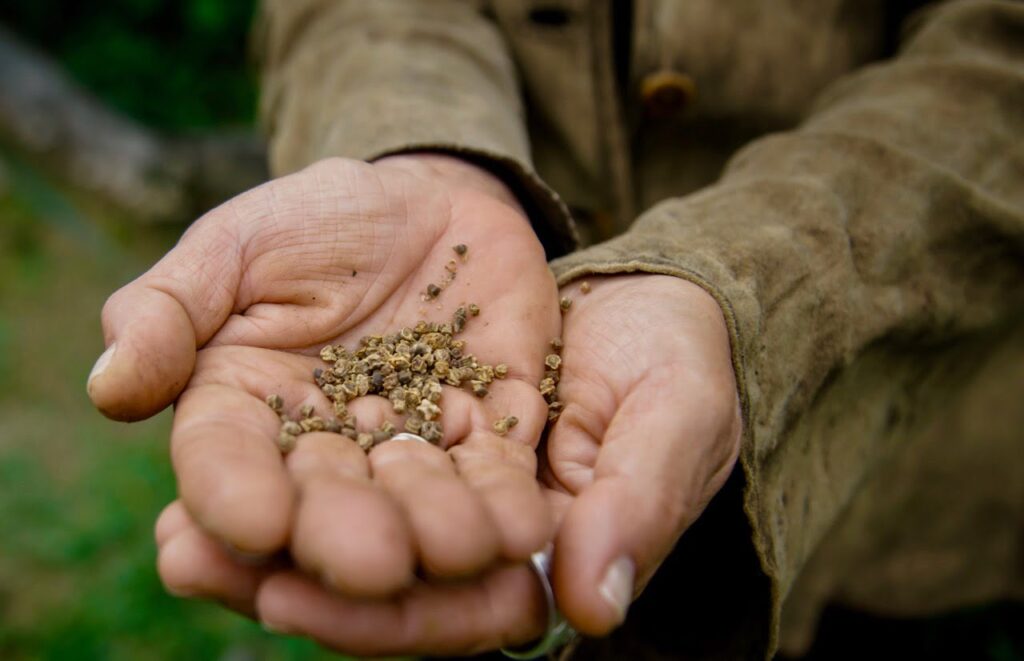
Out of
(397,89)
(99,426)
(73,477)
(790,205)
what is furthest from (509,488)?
(99,426)

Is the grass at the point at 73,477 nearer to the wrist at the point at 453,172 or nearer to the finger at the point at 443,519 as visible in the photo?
the wrist at the point at 453,172

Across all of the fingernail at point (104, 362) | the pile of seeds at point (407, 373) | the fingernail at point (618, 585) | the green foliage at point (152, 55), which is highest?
the fingernail at point (104, 362)

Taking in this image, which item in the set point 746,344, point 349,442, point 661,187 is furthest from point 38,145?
point 746,344

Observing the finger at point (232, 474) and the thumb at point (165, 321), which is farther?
Result: the thumb at point (165, 321)

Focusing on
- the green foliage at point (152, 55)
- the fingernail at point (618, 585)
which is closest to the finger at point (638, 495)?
the fingernail at point (618, 585)

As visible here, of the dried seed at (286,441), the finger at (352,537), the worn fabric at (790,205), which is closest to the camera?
the finger at (352,537)
